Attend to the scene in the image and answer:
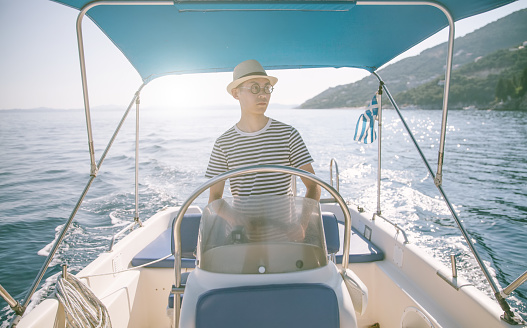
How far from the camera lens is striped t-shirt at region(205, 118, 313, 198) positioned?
193cm

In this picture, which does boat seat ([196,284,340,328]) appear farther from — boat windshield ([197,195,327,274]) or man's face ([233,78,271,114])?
man's face ([233,78,271,114])

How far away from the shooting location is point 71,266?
561 centimetres

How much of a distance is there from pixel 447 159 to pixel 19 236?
18.0 metres

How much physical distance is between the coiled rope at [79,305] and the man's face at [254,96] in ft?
4.63

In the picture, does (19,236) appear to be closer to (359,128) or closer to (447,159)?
(359,128)

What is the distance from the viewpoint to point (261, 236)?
1255mm

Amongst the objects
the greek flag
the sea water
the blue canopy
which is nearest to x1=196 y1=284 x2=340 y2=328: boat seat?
the blue canopy

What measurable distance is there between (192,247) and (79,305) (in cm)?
65

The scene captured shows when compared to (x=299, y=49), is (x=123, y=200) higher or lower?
lower

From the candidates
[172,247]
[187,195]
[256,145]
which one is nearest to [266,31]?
[256,145]

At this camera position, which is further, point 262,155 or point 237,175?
point 262,155

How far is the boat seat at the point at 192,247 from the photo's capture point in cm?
161

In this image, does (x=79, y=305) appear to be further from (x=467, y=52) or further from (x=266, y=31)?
(x=467, y=52)

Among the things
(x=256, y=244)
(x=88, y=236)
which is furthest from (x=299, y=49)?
(x=88, y=236)
